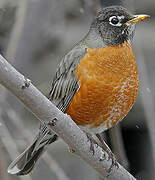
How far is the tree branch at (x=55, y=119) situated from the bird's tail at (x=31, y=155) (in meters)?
0.43

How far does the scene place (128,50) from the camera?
3084 millimetres

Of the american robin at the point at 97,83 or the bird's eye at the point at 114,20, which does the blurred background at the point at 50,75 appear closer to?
the american robin at the point at 97,83

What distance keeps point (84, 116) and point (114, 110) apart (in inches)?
7.6

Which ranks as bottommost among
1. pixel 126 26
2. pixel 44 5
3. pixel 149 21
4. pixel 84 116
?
pixel 149 21

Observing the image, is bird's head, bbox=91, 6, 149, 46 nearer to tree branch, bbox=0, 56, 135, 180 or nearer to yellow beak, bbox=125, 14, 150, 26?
yellow beak, bbox=125, 14, 150, 26

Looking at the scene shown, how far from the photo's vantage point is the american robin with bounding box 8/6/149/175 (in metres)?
2.83

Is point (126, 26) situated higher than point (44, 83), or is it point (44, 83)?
point (126, 26)

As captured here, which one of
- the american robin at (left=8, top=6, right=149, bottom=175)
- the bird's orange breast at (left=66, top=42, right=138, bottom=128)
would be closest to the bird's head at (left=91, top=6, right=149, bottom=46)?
the american robin at (left=8, top=6, right=149, bottom=175)

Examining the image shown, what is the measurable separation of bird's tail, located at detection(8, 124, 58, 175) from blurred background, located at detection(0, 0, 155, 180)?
11 centimetres

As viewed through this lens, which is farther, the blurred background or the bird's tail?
the blurred background

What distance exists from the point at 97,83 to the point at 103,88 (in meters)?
0.05

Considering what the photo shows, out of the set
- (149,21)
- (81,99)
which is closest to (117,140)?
(81,99)

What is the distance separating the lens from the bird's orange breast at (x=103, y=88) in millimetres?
2814

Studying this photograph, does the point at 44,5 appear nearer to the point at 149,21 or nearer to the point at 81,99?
the point at 81,99
